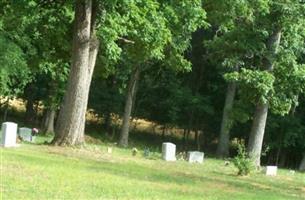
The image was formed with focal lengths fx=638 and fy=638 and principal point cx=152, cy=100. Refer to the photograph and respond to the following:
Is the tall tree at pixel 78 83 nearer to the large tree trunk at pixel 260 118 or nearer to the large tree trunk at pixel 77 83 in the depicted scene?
the large tree trunk at pixel 77 83

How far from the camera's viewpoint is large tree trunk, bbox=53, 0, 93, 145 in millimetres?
20234

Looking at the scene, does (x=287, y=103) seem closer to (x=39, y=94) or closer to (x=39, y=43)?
(x=39, y=43)

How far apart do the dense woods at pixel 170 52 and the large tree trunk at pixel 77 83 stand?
32mm

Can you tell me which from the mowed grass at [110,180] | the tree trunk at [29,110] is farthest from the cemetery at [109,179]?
the tree trunk at [29,110]

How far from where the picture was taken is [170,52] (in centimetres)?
3231

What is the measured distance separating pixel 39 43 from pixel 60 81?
30.1 ft

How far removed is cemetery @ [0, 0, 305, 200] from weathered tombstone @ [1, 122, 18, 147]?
0.03m

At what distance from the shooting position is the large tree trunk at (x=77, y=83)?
20.2m

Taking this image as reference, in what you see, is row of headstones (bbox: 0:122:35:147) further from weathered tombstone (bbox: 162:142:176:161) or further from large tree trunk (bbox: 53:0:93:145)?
weathered tombstone (bbox: 162:142:176:161)

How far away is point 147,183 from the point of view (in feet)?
47.8

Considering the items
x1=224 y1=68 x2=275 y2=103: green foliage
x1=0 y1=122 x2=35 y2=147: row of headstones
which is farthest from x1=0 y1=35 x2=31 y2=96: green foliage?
x1=0 y1=122 x2=35 y2=147: row of headstones

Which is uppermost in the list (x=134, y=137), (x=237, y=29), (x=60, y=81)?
(x=237, y=29)

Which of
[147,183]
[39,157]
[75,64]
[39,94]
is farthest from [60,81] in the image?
[147,183]

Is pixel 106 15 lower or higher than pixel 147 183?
higher
